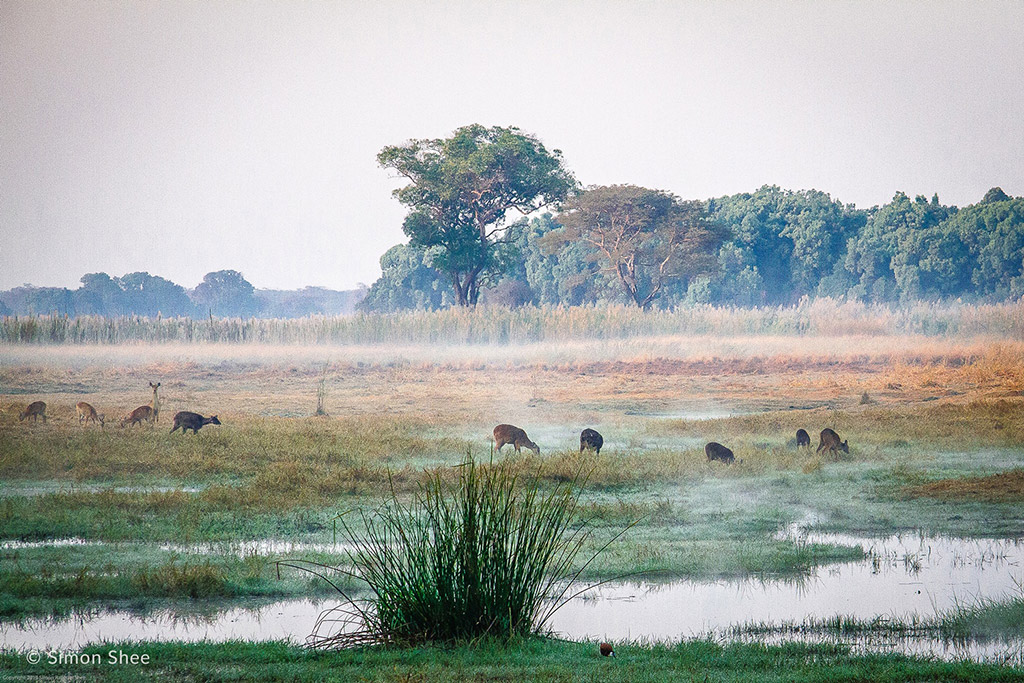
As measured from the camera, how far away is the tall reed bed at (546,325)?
49.0 feet

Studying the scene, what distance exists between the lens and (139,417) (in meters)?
→ 12.7

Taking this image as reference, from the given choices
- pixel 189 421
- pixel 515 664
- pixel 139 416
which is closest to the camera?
pixel 515 664

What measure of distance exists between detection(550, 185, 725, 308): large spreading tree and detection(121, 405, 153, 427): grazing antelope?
6116 millimetres

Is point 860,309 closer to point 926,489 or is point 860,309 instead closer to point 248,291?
point 926,489

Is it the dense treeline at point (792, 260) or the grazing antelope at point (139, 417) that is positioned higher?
the dense treeline at point (792, 260)

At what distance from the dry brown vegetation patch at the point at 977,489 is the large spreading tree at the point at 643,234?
16.8 ft

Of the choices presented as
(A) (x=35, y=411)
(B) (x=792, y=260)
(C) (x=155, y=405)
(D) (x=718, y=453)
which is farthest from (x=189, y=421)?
(B) (x=792, y=260)

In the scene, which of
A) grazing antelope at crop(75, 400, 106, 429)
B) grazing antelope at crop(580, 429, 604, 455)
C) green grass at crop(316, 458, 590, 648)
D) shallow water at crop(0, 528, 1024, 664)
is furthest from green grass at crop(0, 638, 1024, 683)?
grazing antelope at crop(75, 400, 106, 429)

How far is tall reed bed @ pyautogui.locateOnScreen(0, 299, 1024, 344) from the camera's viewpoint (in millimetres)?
14922

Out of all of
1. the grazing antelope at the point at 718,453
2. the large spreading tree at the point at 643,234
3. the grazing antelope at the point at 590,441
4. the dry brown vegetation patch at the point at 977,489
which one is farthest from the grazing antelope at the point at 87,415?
the dry brown vegetation patch at the point at 977,489

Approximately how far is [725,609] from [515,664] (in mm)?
2614

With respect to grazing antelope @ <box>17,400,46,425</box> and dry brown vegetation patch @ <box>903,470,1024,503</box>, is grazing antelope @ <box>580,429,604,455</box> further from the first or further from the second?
grazing antelope @ <box>17,400,46,425</box>

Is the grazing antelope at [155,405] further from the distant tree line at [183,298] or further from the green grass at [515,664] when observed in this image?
the green grass at [515,664]

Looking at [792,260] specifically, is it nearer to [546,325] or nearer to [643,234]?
[643,234]
